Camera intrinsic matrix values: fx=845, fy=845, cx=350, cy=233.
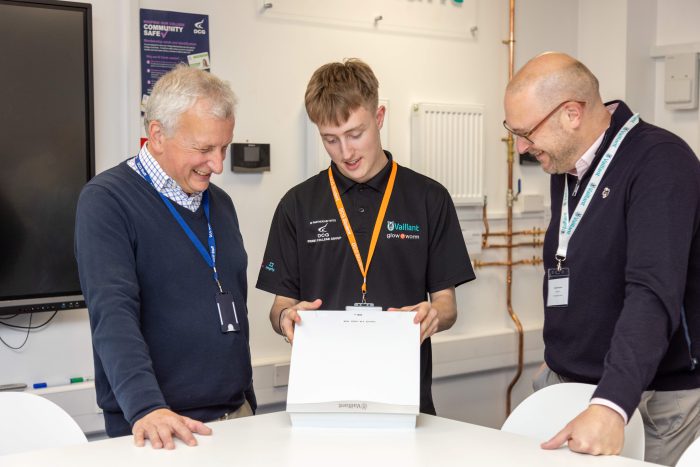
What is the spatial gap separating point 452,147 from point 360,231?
6.52 ft

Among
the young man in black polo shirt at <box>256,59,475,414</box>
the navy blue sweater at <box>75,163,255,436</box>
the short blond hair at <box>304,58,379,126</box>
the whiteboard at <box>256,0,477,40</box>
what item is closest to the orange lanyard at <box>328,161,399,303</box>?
the young man in black polo shirt at <box>256,59,475,414</box>

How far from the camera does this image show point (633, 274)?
1.94 meters

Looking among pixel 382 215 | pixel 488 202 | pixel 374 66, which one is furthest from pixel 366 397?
pixel 488 202

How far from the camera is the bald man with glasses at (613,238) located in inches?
76.5

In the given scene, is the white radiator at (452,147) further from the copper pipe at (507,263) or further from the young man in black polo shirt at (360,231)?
the young man in black polo shirt at (360,231)

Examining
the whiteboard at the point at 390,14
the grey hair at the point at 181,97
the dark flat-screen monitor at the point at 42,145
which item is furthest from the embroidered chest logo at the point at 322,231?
the whiteboard at the point at 390,14

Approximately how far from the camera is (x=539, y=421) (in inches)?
87.0

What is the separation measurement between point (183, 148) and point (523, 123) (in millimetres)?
909

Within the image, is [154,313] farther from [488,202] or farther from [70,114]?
[488,202]

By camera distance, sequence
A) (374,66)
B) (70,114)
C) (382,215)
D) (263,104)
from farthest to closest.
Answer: (374,66) → (263,104) → (70,114) → (382,215)

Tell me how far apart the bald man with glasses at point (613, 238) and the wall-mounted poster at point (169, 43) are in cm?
170

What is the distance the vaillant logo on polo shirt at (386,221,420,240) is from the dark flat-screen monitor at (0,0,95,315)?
1362mm

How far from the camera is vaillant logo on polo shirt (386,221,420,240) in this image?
2.54 m

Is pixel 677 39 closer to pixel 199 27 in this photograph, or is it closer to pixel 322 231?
pixel 199 27
